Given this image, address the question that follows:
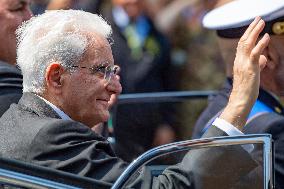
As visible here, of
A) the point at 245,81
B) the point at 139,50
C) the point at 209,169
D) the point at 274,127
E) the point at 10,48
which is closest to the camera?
the point at 209,169

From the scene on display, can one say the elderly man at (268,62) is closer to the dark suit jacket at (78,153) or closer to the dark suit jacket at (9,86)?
the dark suit jacket at (78,153)

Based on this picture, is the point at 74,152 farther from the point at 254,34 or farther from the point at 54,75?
the point at 254,34

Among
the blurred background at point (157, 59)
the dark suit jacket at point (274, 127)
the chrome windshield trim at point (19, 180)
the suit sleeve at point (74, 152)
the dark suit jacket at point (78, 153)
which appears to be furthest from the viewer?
the blurred background at point (157, 59)

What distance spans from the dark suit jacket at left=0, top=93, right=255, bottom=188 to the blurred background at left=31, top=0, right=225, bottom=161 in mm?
1668

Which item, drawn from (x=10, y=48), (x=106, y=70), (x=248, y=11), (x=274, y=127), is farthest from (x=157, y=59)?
(x=106, y=70)

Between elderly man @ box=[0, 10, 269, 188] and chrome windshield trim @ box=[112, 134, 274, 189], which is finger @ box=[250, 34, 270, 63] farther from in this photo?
chrome windshield trim @ box=[112, 134, 274, 189]

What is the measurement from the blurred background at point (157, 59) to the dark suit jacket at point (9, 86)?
41.0 inches

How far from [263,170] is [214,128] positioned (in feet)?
1.45

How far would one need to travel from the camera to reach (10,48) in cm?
455

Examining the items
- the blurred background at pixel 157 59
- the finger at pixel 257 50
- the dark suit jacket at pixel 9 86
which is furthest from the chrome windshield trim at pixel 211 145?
the blurred background at pixel 157 59

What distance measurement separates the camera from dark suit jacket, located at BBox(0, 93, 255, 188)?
122 inches

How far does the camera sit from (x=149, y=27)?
820 centimetres

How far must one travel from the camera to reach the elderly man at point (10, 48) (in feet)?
13.8

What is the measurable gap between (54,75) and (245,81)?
2.14 ft
